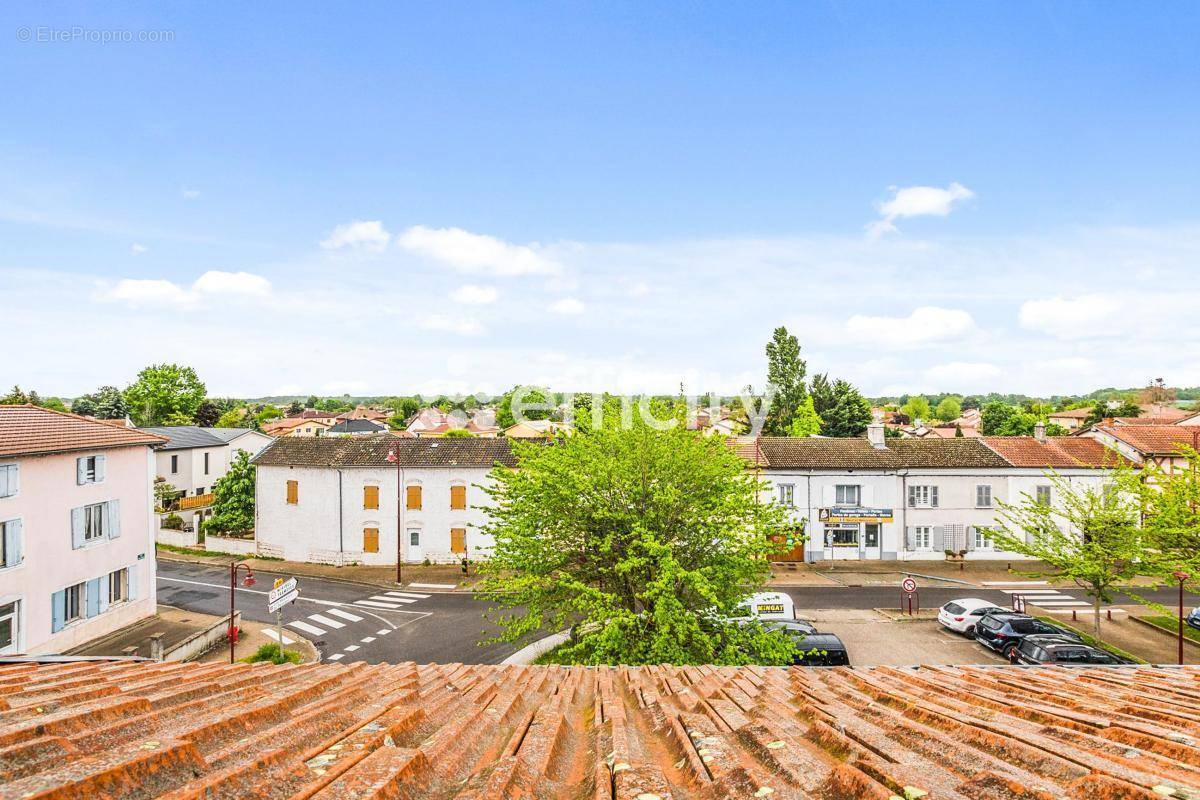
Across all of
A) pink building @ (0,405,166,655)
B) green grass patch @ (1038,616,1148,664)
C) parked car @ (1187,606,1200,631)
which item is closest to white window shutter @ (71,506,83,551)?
pink building @ (0,405,166,655)

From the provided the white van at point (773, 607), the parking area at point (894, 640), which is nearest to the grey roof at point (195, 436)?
the white van at point (773, 607)

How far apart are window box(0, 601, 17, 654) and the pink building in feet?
0.11

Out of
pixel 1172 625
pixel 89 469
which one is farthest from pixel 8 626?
pixel 1172 625

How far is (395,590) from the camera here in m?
30.0

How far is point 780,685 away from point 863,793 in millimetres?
4243

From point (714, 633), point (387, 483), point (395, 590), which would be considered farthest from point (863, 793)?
point (387, 483)

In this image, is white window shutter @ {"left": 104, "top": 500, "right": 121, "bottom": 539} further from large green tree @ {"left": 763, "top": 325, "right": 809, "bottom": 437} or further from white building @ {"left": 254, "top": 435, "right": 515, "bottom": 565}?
large green tree @ {"left": 763, "top": 325, "right": 809, "bottom": 437}

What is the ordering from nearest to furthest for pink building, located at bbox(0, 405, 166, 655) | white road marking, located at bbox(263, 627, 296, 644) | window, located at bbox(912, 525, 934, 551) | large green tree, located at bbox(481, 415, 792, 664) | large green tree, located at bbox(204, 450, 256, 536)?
1. large green tree, located at bbox(481, 415, 792, 664)
2. pink building, located at bbox(0, 405, 166, 655)
3. white road marking, located at bbox(263, 627, 296, 644)
4. window, located at bbox(912, 525, 934, 551)
5. large green tree, located at bbox(204, 450, 256, 536)

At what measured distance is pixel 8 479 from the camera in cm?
1956

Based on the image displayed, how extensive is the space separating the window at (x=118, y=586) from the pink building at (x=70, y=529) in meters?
0.04

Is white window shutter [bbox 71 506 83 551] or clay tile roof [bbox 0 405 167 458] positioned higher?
clay tile roof [bbox 0 405 167 458]

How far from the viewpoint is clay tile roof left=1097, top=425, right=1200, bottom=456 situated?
3394 cm

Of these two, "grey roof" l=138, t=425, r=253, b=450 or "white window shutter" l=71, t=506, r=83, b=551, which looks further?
"grey roof" l=138, t=425, r=253, b=450

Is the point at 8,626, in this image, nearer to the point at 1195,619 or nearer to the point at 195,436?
the point at 195,436
